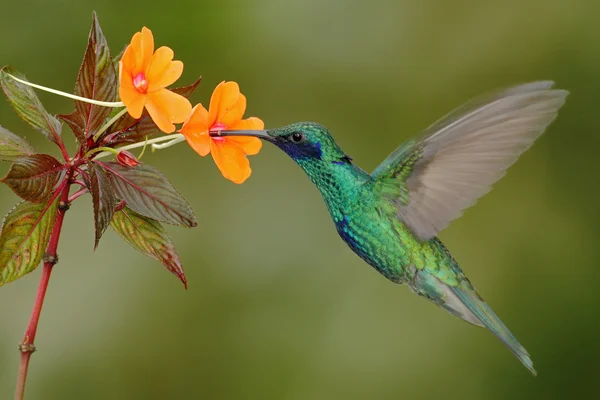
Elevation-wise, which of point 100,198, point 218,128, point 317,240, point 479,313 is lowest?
point 479,313

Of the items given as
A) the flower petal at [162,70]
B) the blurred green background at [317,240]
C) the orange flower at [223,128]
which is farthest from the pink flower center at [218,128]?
the blurred green background at [317,240]

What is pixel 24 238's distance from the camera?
78 centimetres

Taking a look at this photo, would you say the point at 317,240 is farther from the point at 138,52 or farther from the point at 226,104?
the point at 138,52

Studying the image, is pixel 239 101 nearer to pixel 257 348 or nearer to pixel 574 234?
pixel 257 348

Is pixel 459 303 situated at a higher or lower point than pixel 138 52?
lower

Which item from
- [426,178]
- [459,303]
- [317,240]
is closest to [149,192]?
[426,178]

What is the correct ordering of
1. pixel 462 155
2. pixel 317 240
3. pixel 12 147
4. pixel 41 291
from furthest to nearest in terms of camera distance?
pixel 317 240 → pixel 462 155 → pixel 12 147 → pixel 41 291

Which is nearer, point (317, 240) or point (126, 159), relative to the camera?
point (126, 159)

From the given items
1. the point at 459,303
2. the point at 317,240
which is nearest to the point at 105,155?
the point at 459,303

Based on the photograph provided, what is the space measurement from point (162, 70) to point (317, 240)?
5.41 ft

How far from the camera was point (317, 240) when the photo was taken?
240 centimetres

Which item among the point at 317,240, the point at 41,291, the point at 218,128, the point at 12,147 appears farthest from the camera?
the point at 317,240

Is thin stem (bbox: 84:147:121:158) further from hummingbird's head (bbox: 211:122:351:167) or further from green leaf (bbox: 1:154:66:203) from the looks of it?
hummingbird's head (bbox: 211:122:351:167)

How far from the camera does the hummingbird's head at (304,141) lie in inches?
35.7
